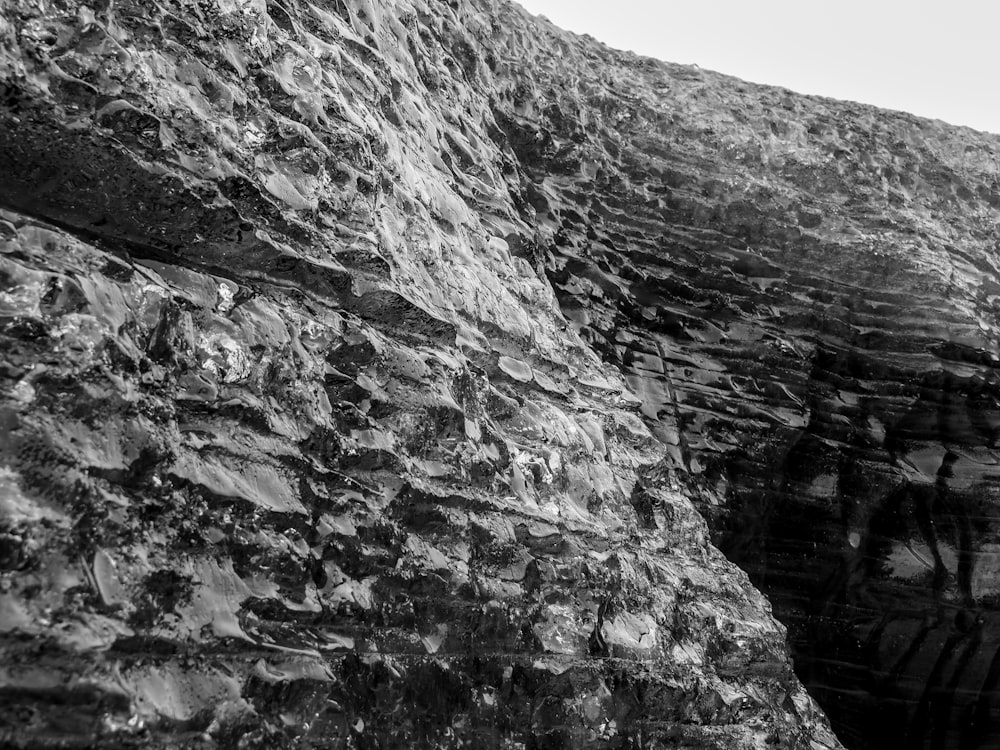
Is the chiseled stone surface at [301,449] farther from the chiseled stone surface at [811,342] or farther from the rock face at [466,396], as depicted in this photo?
the chiseled stone surface at [811,342]

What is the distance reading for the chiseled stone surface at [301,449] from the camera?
196cm

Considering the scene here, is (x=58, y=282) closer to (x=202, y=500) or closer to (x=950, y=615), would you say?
(x=202, y=500)

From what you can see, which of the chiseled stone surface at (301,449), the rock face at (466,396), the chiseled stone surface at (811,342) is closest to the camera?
the chiseled stone surface at (301,449)

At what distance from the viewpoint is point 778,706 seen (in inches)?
155

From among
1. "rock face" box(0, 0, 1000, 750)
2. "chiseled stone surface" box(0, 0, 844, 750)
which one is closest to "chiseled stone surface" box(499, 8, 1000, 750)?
"rock face" box(0, 0, 1000, 750)

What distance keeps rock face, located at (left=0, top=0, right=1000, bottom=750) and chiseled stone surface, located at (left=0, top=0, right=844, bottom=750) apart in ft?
0.05

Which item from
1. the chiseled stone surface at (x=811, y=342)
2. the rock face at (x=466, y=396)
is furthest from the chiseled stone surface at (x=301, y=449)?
the chiseled stone surface at (x=811, y=342)

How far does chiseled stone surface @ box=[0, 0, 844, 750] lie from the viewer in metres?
1.96

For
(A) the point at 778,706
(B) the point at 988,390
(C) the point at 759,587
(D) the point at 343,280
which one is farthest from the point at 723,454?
(D) the point at 343,280

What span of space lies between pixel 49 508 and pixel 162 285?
857 millimetres

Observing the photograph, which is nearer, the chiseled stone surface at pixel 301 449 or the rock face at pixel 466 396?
the chiseled stone surface at pixel 301 449

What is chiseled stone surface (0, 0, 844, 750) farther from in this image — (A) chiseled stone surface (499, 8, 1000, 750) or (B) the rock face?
(A) chiseled stone surface (499, 8, 1000, 750)

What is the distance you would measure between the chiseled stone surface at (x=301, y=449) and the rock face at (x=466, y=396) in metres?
0.01

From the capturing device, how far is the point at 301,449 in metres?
2.61
